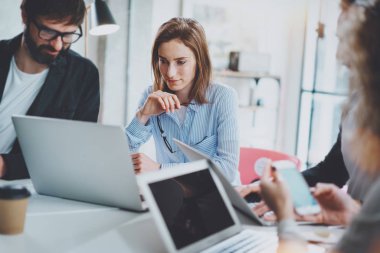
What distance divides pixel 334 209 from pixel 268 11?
3.48m

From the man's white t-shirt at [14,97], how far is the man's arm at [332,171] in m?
1.27

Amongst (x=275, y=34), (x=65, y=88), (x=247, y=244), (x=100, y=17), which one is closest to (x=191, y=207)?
(x=247, y=244)

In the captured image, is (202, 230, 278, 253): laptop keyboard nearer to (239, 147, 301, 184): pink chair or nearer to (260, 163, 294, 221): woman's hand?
(260, 163, 294, 221): woman's hand

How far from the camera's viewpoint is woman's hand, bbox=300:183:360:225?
3.52ft

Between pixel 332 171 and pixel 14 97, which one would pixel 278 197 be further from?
pixel 14 97

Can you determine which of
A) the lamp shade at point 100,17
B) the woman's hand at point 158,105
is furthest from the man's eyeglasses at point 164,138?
the lamp shade at point 100,17

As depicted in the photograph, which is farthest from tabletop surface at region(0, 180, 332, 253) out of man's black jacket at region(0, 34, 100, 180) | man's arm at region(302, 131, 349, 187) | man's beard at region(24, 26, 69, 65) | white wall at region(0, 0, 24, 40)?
white wall at region(0, 0, 24, 40)

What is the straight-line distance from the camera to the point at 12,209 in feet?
3.59

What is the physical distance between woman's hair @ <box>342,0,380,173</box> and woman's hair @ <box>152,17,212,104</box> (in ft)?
3.77

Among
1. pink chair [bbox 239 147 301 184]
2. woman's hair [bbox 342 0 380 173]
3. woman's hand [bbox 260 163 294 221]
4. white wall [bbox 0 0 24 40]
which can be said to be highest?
white wall [bbox 0 0 24 40]

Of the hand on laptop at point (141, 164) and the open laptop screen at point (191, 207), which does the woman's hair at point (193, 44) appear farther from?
the open laptop screen at point (191, 207)

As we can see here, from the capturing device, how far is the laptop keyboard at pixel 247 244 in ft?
3.43

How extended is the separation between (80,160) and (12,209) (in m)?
0.25

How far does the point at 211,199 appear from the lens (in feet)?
3.70
